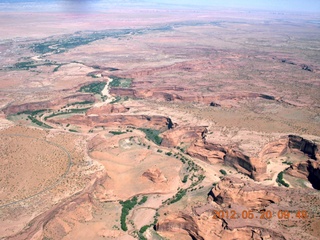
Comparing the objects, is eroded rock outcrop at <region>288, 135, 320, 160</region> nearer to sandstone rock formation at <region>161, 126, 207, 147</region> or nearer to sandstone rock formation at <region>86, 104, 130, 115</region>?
sandstone rock formation at <region>161, 126, 207, 147</region>

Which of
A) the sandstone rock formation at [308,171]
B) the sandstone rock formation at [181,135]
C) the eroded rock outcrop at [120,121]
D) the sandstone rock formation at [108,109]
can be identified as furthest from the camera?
the sandstone rock formation at [108,109]

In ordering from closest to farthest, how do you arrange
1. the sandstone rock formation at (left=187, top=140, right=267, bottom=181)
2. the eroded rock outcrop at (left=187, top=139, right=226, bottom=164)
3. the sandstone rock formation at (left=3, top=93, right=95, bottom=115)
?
the sandstone rock formation at (left=187, top=140, right=267, bottom=181), the eroded rock outcrop at (left=187, top=139, right=226, bottom=164), the sandstone rock formation at (left=3, top=93, right=95, bottom=115)

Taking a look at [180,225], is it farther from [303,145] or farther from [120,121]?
[120,121]

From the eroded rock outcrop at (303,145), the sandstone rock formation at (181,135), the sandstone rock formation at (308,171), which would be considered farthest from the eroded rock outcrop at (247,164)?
the eroded rock outcrop at (303,145)

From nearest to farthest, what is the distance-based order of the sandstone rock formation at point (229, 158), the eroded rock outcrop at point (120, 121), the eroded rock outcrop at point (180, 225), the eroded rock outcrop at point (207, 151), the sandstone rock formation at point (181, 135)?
the eroded rock outcrop at point (180, 225) → the sandstone rock formation at point (229, 158) → the eroded rock outcrop at point (207, 151) → the sandstone rock formation at point (181, 135) → the eroded rock outcrop at point (120, 121)

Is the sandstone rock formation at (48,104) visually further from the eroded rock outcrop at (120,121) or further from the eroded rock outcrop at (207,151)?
the eroded rock outcrop at (207,151)

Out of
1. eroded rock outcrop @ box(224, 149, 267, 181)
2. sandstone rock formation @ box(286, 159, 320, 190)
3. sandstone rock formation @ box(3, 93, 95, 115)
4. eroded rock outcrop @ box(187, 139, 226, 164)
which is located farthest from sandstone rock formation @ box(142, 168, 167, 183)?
sandstone rock formation @ box(3, 93, 95, 115)

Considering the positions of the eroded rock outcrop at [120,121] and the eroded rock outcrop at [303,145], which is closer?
the eroded rock outcrop at [303,145]

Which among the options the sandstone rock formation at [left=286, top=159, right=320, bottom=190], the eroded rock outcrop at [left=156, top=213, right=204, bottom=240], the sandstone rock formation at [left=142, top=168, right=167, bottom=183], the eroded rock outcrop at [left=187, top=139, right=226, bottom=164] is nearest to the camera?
the eroded rock outcrop at [left=156, top=213, right=204, bottom=240]
